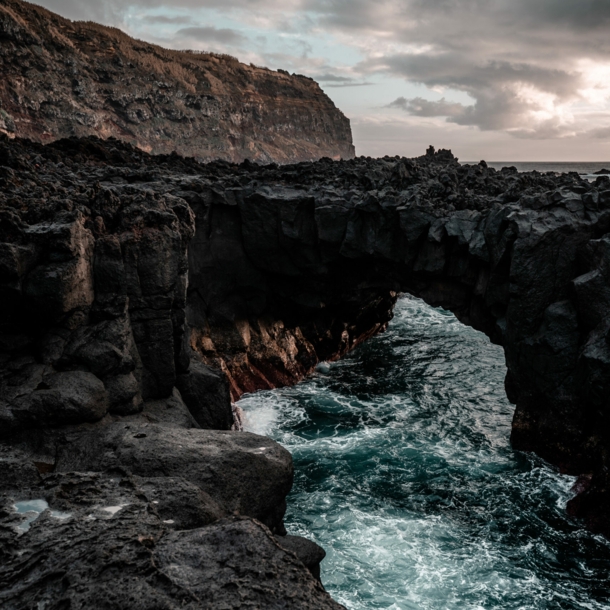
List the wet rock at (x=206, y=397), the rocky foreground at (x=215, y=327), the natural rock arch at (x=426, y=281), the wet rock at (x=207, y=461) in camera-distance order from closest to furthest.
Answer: the rocky foreground at (x=215, y=327), the wet rock at (x=207, y=461), the wet rock at (x=206, y=397), the natural rock arch at (x=426, y=281)

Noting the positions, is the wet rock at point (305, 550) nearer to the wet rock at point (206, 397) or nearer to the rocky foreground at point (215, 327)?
the rocky foreground at point (215, 327)

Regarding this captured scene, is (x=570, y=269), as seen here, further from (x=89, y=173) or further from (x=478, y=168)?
(x=89, y=173)

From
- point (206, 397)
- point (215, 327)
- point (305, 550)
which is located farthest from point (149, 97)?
point (305, 550)

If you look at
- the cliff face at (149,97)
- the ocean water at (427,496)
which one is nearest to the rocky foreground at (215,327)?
the ocean water at (427,496)

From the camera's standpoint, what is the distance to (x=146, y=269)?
14430mm

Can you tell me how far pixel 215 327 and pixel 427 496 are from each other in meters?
13.3

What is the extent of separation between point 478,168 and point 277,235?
489 inches

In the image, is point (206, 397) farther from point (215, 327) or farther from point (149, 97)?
point (149, 97)

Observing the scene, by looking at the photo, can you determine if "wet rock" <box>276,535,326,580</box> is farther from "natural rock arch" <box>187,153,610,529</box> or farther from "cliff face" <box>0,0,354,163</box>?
"cliff face" <box>0,0,354,163</box>

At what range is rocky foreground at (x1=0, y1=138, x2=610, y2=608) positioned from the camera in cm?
668

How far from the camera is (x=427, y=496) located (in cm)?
1903

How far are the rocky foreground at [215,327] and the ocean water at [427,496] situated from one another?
162 centimetres

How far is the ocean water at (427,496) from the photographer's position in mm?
14797

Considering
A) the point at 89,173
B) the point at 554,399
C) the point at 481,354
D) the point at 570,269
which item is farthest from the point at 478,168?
the point at 89,173
